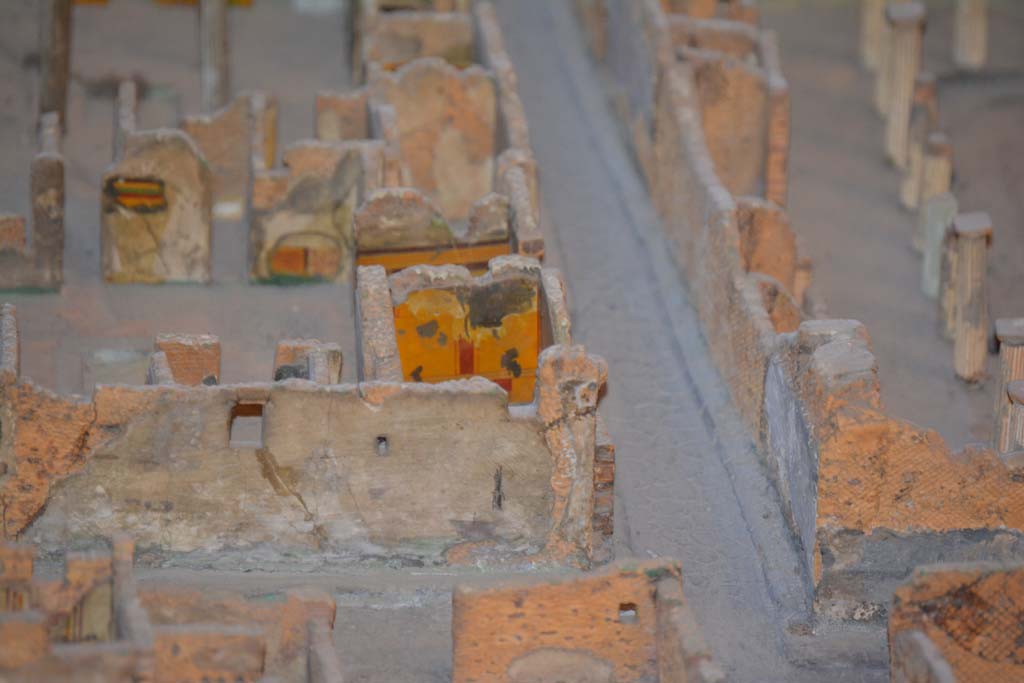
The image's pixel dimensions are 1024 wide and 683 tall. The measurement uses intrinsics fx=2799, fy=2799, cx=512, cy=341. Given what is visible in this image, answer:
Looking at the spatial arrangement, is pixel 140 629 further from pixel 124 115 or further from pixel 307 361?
pixel 124 115

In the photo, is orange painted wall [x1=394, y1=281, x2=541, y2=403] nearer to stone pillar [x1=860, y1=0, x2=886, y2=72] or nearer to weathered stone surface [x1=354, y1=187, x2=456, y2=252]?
weathered stone surface [x1=354, y1=187, x2=456, y2=252]

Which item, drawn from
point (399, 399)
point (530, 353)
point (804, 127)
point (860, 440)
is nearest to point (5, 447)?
point (399, 399)

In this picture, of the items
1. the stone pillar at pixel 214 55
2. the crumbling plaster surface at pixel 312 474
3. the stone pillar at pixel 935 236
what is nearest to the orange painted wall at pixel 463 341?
the crumbling plaster surface at pixel 312 474

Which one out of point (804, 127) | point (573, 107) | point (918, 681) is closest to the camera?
point (918, 681)

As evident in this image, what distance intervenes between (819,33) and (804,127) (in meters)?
2.74

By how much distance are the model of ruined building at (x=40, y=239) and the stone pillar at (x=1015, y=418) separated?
10.2m

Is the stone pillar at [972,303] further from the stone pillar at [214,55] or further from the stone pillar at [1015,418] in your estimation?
the stone pillar at [214,55]

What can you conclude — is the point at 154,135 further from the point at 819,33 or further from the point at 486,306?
the point at 819,33

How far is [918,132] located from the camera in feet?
117

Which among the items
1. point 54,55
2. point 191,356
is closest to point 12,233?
point 54,55

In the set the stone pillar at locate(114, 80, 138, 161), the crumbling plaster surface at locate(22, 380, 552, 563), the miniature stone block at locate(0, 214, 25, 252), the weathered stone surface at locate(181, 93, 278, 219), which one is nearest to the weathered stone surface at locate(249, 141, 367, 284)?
the weathered stone surface at locate(181, 93, 278, 219)

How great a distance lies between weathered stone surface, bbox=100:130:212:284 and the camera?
30.2m

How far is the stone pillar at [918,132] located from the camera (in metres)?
35.5

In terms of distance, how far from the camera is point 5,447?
2506 centimetres
